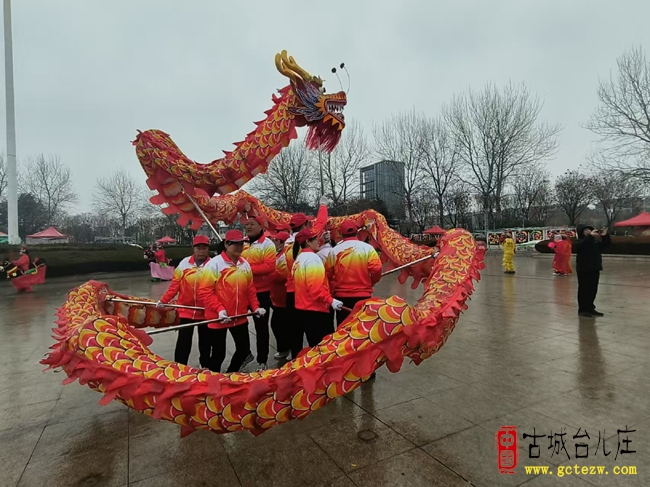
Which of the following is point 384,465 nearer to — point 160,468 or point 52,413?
point 160,468

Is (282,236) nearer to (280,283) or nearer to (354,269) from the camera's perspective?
(280,283)

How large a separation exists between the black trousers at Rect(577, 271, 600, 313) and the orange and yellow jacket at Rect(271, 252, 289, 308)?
472 cm

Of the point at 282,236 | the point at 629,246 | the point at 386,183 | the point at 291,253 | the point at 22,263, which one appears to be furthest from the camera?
the point at 386,183

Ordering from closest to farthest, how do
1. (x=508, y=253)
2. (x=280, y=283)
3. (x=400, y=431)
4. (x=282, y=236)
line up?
1. (x=400, y=431)
2. (x=280, y=283)
3. (x=282, y=236)
4. (x=508, y=253)

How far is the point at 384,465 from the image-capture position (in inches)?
89.5

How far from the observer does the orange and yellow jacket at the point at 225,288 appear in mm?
3334

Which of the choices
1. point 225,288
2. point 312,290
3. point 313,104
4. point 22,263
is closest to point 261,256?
point 225,288

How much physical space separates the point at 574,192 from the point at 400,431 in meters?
37.6

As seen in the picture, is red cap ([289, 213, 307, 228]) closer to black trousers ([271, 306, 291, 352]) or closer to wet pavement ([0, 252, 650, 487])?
black trousers ([271, 306, 291, 352])

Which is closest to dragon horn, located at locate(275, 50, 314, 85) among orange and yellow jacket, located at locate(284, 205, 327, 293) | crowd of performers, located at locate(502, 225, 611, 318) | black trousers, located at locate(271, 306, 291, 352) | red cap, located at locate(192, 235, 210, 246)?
orange and yellow jacket, located at locate(284, 205, 327, 293)

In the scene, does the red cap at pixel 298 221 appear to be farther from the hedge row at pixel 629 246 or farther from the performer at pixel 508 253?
the hedge row at pixel 629 246

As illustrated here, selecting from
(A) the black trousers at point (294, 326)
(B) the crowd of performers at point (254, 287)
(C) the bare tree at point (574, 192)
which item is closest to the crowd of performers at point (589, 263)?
(B) the crowd of performers at point (254, 287)

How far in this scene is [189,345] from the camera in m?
3.62

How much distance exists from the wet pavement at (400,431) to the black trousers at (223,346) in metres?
0.68
